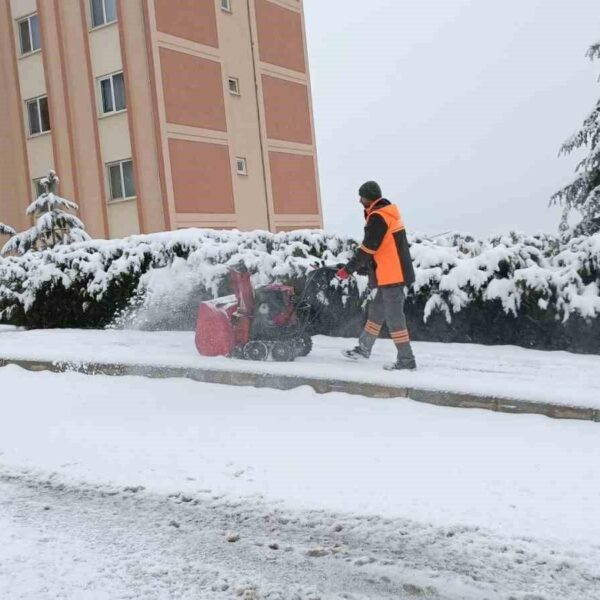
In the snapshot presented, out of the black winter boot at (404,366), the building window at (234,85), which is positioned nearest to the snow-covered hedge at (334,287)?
the black winter boot at (404,366)

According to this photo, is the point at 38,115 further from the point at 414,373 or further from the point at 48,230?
the point at 414,373

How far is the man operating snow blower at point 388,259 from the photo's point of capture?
669cm

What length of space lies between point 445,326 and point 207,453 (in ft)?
13.8

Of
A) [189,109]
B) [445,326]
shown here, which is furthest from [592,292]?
[189,109]

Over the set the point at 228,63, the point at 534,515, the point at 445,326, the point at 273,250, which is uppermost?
the point at 228,63

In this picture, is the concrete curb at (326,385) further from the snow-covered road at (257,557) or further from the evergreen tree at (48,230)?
the evergreen tree at (48,230)

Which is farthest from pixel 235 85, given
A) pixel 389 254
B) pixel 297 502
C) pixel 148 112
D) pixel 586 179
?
pixel 297 502

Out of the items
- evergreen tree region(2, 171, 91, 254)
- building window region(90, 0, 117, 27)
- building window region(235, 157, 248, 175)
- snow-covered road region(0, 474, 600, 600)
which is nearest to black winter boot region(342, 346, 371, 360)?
snow-covered road region(0, 474, 600, 600)

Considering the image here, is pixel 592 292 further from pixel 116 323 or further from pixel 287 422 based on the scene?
pixel 116 323

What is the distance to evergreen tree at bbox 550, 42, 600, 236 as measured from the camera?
1082 centimetres

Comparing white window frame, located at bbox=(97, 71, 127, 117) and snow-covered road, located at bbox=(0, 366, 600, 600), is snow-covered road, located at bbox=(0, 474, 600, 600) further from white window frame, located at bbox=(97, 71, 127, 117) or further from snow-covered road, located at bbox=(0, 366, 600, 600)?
white window frame, located at bbox=(97, 71, 127, 117)

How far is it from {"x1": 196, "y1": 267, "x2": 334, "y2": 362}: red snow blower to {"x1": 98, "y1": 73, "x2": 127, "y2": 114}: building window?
16.6 meters

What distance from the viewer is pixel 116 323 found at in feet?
34.0

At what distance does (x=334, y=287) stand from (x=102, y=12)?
57.4 feet
